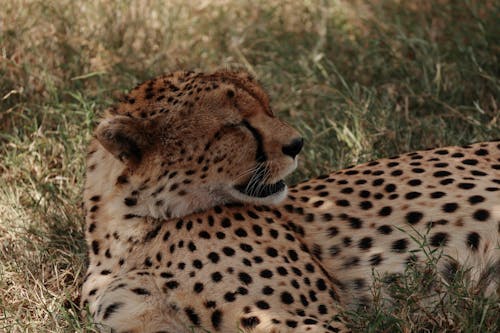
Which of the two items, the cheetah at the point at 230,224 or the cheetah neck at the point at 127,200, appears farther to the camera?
the cheetah neck at the point at 127,200

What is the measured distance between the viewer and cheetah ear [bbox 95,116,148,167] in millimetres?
3156

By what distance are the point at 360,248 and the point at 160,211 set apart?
70 centimetres

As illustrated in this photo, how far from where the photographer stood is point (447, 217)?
3346 millimetres

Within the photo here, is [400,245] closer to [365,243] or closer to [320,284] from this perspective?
[365,243]

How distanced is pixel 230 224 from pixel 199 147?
281mm

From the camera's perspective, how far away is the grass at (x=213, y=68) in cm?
406

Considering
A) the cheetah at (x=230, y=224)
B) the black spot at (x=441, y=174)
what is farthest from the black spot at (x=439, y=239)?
the black spot at (x=441, y=174)

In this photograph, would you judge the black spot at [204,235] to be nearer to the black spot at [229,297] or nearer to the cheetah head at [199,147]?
the cheetah head at [199,147]

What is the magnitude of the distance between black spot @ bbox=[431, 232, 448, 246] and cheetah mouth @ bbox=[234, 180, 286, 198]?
1.77ft

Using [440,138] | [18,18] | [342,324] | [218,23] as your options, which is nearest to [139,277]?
[342,324]

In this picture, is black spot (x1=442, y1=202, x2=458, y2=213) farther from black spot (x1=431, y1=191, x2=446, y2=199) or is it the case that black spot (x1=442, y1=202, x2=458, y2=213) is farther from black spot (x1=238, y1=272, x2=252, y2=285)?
black spot (x1=238, y1=272, x2=252, y2=285)

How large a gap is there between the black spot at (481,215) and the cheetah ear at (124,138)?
1.15m

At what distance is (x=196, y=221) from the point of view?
325 centimetres

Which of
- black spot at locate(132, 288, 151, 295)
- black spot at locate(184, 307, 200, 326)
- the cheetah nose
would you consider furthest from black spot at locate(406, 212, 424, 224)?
black spot at locate(132, 288, 151, 295)
